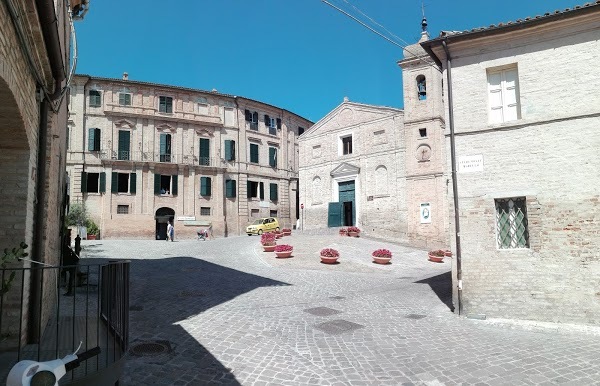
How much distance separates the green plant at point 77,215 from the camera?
2892 centimetres

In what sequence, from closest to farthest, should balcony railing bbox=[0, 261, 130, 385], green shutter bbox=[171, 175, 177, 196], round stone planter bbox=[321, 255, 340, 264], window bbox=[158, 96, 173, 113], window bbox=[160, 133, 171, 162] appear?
balcony railing bbox=[0, 261, 130, 385] < round stone planter bbox=[321, 255, 340, 264] < green shutter bbox=[171, 175, 177, 196] < window bbox=[160, 133, 171, 162] < window bbox=[158, 96, 173, 113]

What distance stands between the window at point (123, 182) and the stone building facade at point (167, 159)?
0.25 ft

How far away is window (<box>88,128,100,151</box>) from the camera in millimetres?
32094

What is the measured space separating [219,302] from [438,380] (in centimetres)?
600

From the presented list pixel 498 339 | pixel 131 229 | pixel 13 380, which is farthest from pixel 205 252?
pixel 13 380

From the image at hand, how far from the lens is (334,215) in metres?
32.1

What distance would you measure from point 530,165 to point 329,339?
5.65 m

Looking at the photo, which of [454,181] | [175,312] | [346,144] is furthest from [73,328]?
[346,144]

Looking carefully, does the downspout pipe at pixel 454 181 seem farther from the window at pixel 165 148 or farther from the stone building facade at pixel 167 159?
the window at pixel 165 148

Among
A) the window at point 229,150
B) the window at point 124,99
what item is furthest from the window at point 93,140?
the window at point 229,150

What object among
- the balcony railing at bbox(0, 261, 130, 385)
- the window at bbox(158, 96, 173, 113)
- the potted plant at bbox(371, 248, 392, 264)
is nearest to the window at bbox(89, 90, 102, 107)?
the window at bbox(158, 96, 173, 113)

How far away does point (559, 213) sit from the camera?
808cm

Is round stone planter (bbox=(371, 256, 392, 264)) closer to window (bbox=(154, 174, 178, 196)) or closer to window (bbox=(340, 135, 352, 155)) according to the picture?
window (bbox=(340, 135, 352, 155))

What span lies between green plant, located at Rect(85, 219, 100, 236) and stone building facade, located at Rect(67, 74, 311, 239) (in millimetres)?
378
